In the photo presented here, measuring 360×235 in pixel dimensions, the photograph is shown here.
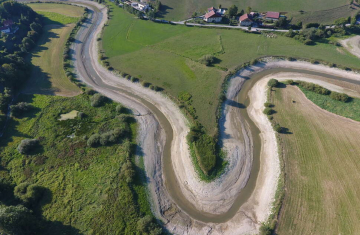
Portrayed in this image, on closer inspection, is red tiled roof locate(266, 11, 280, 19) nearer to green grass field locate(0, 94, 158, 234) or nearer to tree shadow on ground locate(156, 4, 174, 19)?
tree shadow on ground locate(156, 4, 174, 19)

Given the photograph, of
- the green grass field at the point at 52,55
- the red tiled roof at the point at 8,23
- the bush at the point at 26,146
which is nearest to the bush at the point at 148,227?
the bush at the point at 26,146

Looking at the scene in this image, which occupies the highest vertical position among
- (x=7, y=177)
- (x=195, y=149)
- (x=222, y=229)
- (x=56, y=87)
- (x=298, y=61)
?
(x=298, y=61)

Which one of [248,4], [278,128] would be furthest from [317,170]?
[248,4]

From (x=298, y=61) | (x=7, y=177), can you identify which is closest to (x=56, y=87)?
(x=7, y=177)

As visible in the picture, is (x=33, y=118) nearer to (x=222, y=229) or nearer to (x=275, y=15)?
(x=222, y=229)

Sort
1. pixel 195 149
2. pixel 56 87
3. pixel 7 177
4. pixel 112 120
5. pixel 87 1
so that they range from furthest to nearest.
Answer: pixel 87 1, pixel 56 87, pixel 112 120, pixel 195 149, pixel 7 177

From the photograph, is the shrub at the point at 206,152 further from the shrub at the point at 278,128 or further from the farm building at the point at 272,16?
the farm building at the point at 272,16
